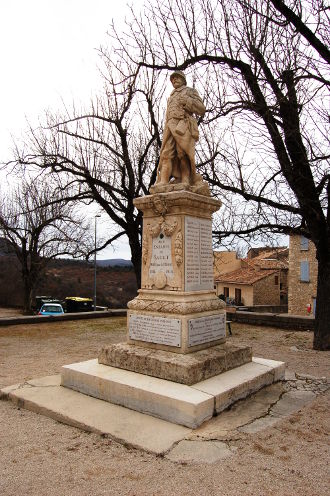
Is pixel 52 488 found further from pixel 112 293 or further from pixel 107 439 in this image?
pixel 112 293

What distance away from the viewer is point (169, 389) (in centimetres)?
405

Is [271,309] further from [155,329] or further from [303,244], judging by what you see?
[155,329]

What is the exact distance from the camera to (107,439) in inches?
138

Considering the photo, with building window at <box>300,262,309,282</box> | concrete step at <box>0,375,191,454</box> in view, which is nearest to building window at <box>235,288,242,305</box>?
building window at <box>300,262,309,282</box>

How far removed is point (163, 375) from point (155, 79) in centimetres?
962

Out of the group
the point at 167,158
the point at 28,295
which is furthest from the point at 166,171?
the point at 28,295

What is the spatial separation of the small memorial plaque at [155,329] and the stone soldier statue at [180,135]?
1.82m

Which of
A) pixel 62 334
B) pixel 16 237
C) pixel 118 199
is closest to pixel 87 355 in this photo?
pixel 62 334

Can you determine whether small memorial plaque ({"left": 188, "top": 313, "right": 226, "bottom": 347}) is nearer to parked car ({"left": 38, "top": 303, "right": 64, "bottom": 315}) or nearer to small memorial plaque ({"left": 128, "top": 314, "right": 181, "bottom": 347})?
small memorial plaque ({"left": 128, "top": 314, "right": 181, "bottom": 347})

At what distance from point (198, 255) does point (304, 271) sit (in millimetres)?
23090

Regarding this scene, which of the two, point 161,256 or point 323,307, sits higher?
point 161,256

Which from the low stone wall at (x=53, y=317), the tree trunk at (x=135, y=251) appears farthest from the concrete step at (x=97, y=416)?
the low stone wall at (x=53, y=317)

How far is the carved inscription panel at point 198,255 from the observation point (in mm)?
4934

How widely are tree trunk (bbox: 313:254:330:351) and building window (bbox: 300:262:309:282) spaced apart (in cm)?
1876
